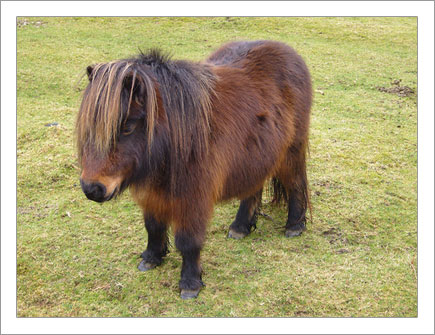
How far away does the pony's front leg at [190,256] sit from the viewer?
337cm

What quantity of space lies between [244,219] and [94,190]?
2.15 meters

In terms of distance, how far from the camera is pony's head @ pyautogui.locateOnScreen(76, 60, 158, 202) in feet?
8.75

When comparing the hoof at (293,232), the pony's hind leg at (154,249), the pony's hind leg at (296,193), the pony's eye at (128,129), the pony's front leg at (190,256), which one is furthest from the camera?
the hoof at (293,232)

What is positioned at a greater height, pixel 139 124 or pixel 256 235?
pixel 139 124

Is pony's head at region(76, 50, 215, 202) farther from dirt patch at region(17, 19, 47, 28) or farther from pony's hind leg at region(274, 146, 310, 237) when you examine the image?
dirt patch at region(17, 19, 47, 28)

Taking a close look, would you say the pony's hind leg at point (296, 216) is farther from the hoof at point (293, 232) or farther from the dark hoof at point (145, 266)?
the dark hoof at point (145, 266)

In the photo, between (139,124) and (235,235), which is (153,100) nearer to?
(139,124)

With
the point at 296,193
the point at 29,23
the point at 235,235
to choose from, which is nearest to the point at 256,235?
the point at 235,235

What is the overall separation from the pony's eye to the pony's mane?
56mm

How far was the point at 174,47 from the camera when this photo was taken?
398 inches

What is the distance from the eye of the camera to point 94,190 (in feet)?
8.79

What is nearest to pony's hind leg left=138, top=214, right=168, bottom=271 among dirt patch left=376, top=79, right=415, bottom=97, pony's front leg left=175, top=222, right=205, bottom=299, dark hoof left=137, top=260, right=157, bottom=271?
dark hoof left=137, top=260, right=157, bottom=271

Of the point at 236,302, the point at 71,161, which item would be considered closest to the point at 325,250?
the point at 236,302

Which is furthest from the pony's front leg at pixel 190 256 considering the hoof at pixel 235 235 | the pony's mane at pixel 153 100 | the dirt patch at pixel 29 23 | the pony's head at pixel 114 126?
the dirt patch at pixel 29 23
